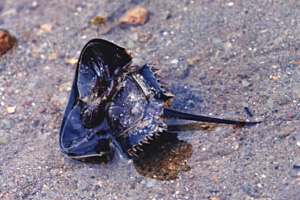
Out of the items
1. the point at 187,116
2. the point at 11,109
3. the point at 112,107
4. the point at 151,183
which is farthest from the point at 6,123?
the point at 187,116

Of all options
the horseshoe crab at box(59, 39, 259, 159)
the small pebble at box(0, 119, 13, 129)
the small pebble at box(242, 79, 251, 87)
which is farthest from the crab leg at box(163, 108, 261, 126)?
the small pebble at box(0, 119, 13, 129)

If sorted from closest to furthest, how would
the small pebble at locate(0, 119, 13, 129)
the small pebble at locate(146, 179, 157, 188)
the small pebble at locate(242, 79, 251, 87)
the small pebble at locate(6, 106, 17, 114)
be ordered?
the small pebble at locate(146, 179, 157, 188)
the small pebble at locate(242, 79, 251, 87)
the small pebble at locate(0, 119, 13, 129)
the small pebble at locate(6, 106, 17, 114)

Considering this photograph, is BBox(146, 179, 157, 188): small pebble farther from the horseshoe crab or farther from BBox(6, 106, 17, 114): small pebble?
BBox(6, 106, 17, 114): small pebble

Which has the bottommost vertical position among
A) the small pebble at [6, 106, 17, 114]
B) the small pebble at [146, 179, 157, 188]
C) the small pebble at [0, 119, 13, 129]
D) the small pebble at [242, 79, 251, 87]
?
the small pebble at [146, 179, 157, 188]

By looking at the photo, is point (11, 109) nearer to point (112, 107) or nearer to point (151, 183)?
point (112, 107)

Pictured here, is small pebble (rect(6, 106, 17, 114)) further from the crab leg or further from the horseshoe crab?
the crab leg

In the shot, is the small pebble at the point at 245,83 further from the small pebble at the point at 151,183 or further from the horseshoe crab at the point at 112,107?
the small pebble at the point at 151,183

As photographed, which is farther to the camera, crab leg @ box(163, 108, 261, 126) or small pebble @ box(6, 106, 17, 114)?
small pebble @ box(6, 106, 17, 114)

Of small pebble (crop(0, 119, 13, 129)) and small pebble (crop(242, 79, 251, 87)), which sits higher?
small pebble (crop(242, 79, 251, 87))

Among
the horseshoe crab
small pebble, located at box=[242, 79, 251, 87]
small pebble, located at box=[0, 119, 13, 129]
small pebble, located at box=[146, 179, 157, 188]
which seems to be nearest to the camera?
the horseshoe crab
